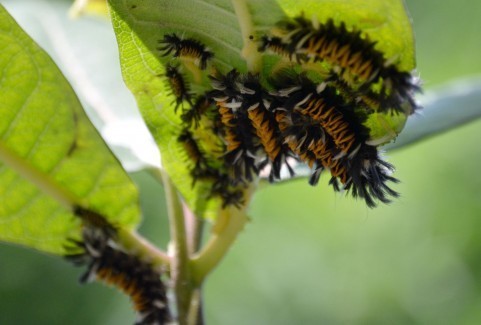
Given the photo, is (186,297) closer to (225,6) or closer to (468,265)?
(225,6)

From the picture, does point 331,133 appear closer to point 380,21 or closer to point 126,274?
point 380,21

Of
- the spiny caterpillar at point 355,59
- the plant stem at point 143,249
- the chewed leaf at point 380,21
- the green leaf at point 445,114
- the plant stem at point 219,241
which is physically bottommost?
the plant stem at point 143,249

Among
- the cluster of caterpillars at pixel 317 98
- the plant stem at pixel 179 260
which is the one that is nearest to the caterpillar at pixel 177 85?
the cluster of caterpillars at pixel 317 98

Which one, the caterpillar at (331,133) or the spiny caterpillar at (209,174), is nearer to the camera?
the caterpillar at (331,133)

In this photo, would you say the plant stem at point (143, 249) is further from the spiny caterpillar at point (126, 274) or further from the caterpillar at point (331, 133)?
the caterpillar at point (331, 133)

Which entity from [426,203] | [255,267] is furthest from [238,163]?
[255,267]

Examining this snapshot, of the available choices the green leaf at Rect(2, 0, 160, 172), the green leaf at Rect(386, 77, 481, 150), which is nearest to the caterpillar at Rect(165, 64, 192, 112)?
the green leaf at Rect(386, 77, 481, 150)

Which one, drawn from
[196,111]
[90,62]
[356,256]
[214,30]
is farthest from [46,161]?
[356,256]
